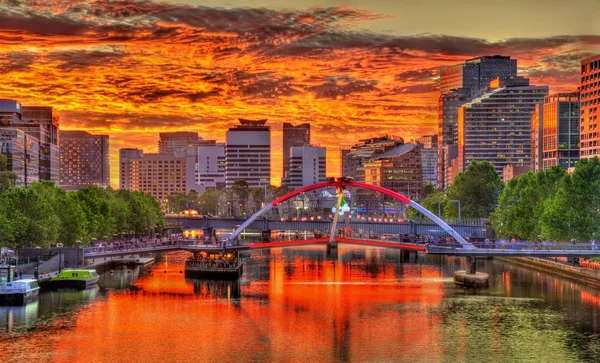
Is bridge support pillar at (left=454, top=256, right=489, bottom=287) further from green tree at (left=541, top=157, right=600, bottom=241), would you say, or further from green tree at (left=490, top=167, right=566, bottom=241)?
green tree at (left=490, top=167, right=566, bottom=241)

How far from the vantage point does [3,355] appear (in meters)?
63.7

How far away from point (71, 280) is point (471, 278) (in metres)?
46.6

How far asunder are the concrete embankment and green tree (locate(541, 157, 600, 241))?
4.28 metres

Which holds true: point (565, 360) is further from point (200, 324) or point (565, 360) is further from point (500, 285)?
point (500, 285)

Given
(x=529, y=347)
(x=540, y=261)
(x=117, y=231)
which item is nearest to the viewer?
(x=529, y=347)

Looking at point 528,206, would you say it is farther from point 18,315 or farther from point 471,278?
point 18,315

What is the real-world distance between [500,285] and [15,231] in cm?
5766

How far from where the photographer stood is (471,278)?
342ft

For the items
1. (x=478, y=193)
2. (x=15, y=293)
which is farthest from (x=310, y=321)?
(x=478, y=193)

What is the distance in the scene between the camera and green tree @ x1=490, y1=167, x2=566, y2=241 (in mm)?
125562

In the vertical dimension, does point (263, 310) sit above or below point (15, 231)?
below

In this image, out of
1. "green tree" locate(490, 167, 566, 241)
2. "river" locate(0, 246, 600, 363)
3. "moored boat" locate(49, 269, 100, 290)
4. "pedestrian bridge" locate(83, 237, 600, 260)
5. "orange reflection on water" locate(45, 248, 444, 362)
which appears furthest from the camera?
"green tree" locate(490, 167, 566, 241)

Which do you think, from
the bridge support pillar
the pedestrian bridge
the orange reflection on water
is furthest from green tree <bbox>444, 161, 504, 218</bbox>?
the bridge support pillar

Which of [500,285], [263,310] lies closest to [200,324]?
[263,310]
